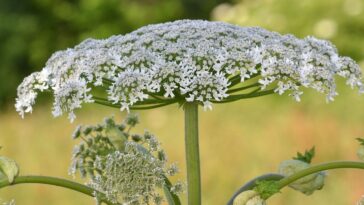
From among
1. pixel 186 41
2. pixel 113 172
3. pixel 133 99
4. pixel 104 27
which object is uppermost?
pixel 104 27

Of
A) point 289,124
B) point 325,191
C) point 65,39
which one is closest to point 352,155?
point 325,191

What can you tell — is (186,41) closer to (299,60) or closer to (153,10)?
(299,60)

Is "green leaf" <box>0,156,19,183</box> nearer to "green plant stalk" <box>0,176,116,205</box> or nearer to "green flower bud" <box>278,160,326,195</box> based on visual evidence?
"green plant stalk" <box>0,176,116,205</box>

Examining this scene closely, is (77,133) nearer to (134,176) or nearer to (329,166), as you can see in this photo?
(134,176)

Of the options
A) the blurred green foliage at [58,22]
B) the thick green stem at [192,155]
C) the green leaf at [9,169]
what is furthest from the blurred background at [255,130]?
the green leaf at [9,169]

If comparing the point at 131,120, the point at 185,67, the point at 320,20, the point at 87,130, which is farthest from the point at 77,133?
the point at 320,20

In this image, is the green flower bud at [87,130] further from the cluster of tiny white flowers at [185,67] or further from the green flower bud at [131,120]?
the cluster of tiny white flowers at [185,67]
